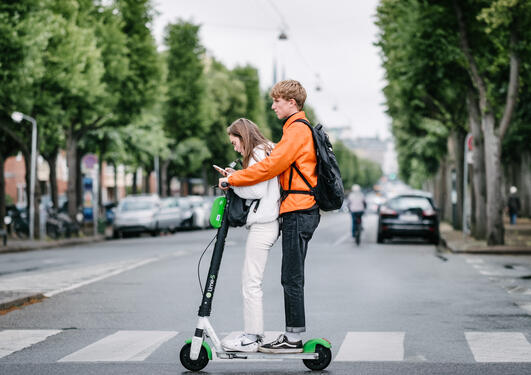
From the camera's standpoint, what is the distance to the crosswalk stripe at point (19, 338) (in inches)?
314

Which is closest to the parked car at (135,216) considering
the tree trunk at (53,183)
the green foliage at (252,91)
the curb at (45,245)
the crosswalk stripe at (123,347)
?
the curb at (45,245)

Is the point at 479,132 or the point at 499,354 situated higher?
the point at 479,132

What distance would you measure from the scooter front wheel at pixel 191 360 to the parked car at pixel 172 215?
1262 inches

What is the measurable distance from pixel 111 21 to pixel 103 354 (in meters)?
33.1

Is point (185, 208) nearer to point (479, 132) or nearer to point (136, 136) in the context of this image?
point (136, 136)

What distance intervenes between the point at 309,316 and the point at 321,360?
11.7 ft

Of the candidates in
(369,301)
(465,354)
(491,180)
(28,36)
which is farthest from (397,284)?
(28,36)

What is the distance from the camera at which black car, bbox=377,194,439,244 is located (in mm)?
26970

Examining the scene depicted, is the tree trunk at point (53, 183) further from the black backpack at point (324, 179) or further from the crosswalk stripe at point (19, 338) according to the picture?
the black backpack at point (324, 179)

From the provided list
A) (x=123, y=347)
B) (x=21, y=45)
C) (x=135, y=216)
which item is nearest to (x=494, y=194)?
(x=21, y=45)

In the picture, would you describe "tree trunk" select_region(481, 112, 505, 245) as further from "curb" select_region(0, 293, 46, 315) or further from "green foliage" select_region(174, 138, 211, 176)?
"green foliage" select_region(174, 138, 211, 176)

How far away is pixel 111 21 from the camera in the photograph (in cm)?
3947

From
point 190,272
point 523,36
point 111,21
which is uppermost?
point 111,21

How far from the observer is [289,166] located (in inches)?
254
